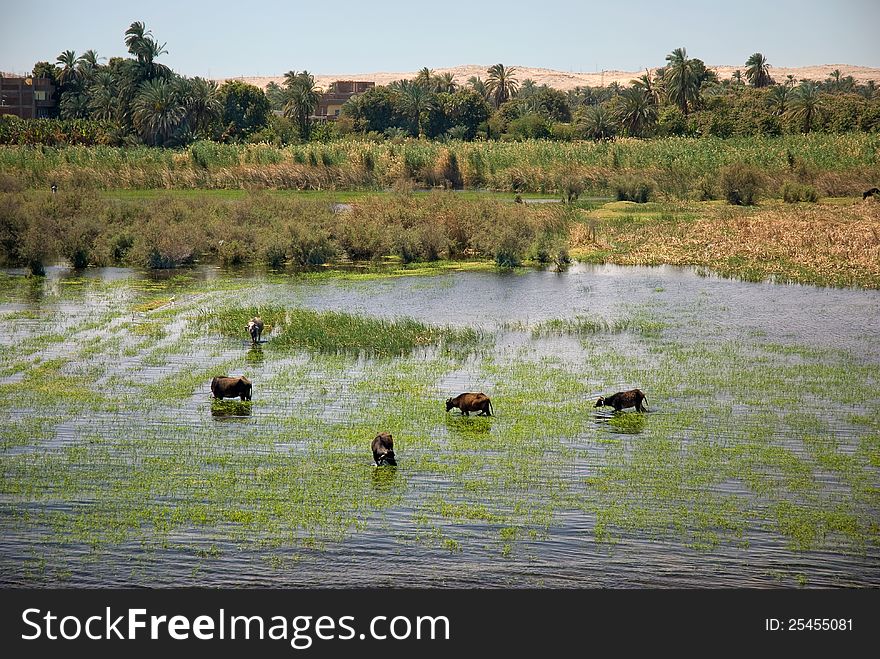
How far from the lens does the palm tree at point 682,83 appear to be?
9956 centimetres

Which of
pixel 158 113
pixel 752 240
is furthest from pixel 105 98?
pixel 752 240

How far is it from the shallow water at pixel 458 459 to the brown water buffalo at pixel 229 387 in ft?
1.27

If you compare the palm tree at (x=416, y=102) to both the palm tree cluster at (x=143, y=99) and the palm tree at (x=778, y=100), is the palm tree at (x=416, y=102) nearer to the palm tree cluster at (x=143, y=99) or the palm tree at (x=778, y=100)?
the palm tree cluster at (x=143, y=99)

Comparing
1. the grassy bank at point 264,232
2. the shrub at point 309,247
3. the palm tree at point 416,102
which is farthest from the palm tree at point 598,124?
the shrub at point 309,247

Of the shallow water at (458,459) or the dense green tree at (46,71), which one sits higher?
the dense green tree at (46,71)

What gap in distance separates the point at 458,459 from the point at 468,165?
5353 cm

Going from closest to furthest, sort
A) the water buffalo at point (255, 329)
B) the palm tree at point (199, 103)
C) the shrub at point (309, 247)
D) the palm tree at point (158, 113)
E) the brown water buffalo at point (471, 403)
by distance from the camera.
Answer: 1. the brown water buffalo at point (471, 403)
2. the water buffalo at point (255, 329)
3. the shrub at point (309, 247)
4. the palm tree at point (158, 113)
5. the palm tree at point (199, 103)

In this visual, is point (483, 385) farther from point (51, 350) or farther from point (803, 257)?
point (803, 257)

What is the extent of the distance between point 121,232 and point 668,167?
3679cm

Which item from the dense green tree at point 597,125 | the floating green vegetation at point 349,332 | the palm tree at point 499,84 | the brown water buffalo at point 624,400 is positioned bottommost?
the brown water buffalo at point 624,400

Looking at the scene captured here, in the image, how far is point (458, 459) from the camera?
16.6 m

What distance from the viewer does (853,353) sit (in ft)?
80.9
